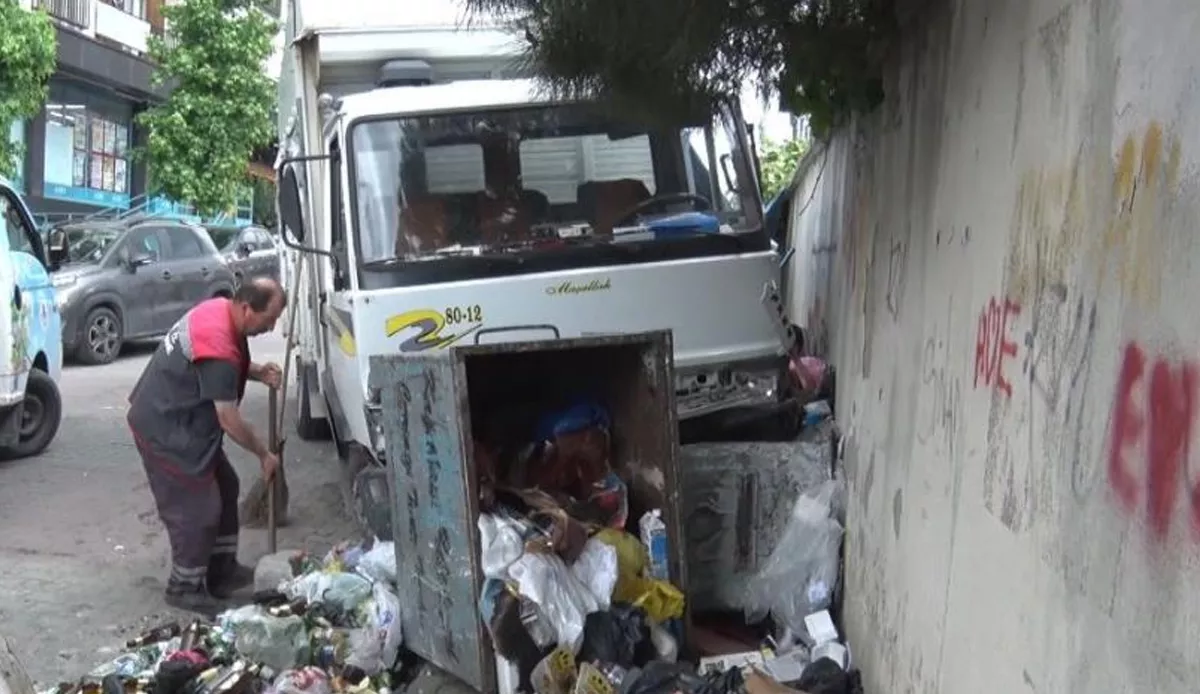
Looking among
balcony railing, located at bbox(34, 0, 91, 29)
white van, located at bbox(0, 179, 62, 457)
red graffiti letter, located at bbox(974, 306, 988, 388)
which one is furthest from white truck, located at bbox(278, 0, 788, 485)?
balcony railing, located at bbox(34, 0, 91, 29)

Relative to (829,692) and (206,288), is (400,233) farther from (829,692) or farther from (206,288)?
(206,288)

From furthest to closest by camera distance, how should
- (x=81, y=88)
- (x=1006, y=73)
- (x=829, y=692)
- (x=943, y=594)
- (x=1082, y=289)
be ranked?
(x=81, y=88) → (x=829, y=692) → (x=943, y=594) → (x=1006, y=73) → (x=1082, y=289)

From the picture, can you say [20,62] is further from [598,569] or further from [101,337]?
[598,569]

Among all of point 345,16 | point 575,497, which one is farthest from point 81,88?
point 575,497

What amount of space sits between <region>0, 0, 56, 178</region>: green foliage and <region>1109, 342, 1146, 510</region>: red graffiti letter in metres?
16.6

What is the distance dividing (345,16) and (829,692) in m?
4.52

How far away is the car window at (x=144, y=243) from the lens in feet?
55.2

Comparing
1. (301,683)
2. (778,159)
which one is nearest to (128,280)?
(778,159)

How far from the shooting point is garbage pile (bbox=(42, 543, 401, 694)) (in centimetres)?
535

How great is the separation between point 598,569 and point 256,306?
2.38 metres

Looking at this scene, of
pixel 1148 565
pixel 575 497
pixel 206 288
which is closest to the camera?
pixel 1148 565

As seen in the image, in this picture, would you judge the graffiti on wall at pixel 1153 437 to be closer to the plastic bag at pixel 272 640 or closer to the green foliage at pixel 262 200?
the plastic bag at pixel 272 640

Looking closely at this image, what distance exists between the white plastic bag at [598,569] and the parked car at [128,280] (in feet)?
38.1

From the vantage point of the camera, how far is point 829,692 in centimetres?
482
